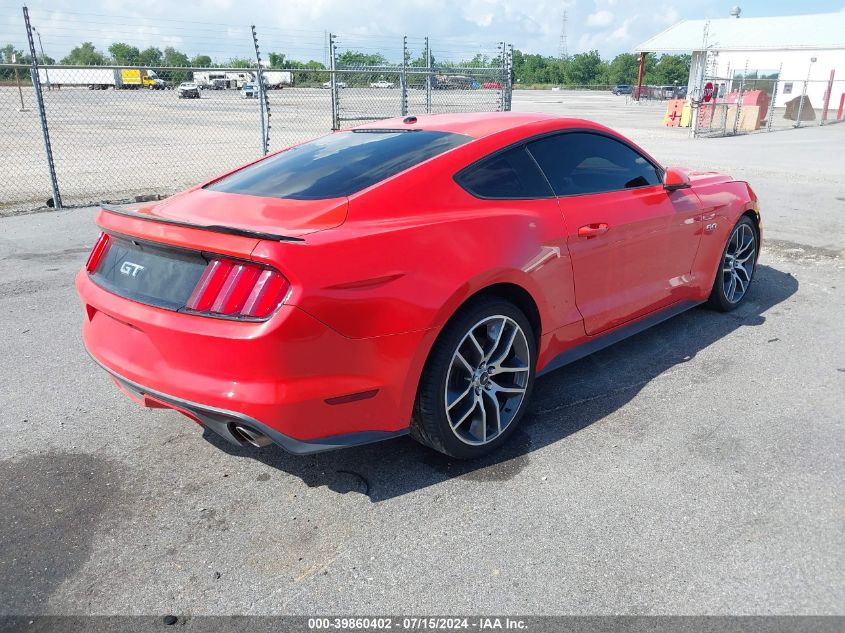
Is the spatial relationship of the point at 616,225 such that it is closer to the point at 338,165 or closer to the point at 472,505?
the point at 338,165

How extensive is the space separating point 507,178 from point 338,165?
838mm

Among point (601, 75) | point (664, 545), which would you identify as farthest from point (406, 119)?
point (601, 75)

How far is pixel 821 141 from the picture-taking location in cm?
2056

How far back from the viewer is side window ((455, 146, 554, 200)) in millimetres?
3211

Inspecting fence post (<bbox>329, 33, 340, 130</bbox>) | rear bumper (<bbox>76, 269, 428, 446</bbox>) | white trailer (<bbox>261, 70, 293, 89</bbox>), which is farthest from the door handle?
fence post (<bbox>329, 33, 340, 130</bbox>)

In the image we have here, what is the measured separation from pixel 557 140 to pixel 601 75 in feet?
340

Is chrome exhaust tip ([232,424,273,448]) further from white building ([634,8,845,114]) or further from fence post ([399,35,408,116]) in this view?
white building ([634,8,845,114])

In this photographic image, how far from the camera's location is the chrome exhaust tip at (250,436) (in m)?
2.60

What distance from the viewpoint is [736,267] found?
526cm

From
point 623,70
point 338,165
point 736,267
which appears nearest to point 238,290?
point 338,165

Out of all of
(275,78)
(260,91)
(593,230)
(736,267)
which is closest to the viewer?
(593,230)

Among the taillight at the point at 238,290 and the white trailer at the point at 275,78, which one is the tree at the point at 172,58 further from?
the taillight at the point at 238,290

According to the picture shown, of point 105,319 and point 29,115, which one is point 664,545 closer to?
point 105,319

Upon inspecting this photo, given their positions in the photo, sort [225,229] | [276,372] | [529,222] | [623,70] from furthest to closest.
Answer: [623,70] < [529,222] < [225,229] < [276,372]
